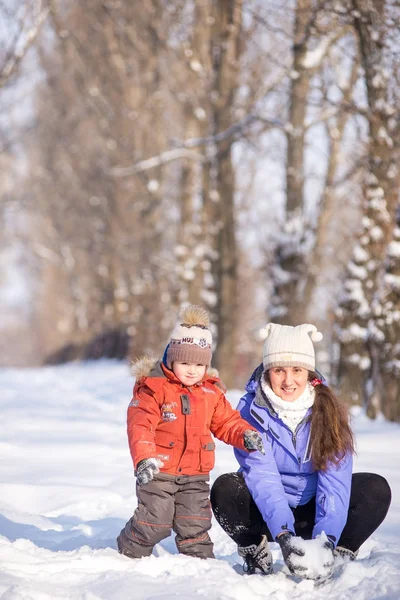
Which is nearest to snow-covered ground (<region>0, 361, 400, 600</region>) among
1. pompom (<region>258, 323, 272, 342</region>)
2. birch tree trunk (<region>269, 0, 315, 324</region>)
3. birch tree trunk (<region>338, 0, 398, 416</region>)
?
birch tree trunk (<region>338, 0, 398, 416</region>)

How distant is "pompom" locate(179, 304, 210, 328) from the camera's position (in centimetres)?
368

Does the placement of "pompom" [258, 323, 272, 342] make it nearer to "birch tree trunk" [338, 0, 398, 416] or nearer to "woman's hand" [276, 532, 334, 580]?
"woman's hand" [276, 532, 334, 580]

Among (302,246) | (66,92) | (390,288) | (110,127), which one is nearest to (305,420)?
(390,288)

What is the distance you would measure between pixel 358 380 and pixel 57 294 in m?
29.2

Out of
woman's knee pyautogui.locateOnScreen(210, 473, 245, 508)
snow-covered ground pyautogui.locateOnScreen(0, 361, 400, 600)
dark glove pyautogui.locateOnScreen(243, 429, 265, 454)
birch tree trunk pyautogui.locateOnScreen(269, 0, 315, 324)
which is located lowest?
snow-covered ground pyautogui.locateOnScreen(0, 361, 400, 600)

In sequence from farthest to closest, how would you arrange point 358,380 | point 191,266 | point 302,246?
point 191,266 < point 302,246 < point 358,380

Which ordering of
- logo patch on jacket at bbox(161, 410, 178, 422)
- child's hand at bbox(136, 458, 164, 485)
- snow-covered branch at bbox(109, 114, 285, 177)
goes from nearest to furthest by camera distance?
child's hand at bbox(136, 458, 164, 485)
logo patch on jacket at bbox(161, 410, 178, 422)
snow-covered branch at bbox(109, 114, 285, 177)

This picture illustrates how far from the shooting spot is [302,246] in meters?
9.70

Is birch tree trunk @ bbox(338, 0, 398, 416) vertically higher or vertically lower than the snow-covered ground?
higher

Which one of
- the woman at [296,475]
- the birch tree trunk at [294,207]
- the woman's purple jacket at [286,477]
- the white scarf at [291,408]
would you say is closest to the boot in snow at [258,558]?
the woman at [296,475]

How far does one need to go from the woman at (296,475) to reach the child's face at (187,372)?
0.27m

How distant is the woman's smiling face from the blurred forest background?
607 millimetres

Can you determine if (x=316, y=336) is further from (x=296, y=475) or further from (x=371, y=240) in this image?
(x=371, y=240)

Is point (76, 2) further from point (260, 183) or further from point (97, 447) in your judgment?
point (97, 447)
